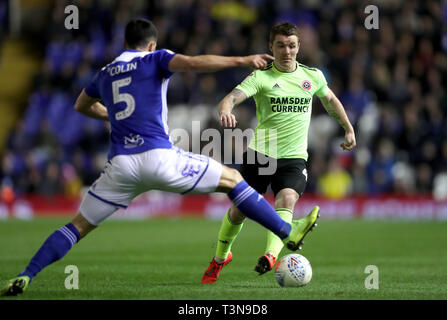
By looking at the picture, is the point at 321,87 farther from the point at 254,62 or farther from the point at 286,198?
the point at 254,62

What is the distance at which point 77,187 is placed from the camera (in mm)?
22766

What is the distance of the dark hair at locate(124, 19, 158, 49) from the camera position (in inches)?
271

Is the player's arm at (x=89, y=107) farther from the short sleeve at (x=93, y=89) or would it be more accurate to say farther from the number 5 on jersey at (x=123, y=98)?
the number 5 on jersey at (x=123, y=98)

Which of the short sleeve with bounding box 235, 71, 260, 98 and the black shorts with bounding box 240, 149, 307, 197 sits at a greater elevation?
the short sleeve with bounding box 235, 71, 260, 98

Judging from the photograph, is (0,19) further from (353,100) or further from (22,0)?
(353,100)

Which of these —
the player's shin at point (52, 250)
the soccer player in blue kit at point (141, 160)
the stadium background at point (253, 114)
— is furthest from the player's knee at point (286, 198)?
the stadium background at point (253, 114)

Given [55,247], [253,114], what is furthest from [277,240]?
[253,114]

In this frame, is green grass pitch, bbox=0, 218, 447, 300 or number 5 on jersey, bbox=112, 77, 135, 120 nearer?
number 5 on jersey, bbox=112, 77, 135, 120

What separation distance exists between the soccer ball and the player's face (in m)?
2.09

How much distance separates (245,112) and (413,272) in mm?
12393

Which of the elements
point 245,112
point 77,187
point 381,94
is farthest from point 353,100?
point 77,187

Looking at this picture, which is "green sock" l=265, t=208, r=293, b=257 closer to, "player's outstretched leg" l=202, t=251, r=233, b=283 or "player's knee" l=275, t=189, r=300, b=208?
"player's knee" l=275, t=189, r=300, b=208

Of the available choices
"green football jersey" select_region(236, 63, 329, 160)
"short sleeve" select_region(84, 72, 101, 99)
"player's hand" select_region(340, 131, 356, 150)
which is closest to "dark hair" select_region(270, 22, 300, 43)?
"green football jersey" select_region(236, 63, 329, 160)

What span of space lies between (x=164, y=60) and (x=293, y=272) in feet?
8.19
